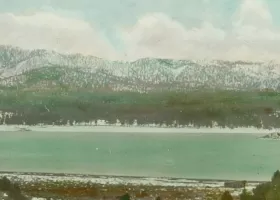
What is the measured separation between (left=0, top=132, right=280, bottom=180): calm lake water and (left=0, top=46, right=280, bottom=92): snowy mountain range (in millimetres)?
392

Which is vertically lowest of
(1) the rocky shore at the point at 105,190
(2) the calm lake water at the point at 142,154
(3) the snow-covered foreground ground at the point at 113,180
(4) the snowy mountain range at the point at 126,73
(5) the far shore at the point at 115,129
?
(1) the rocky shore at the point at 105,190

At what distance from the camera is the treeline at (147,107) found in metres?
3.64

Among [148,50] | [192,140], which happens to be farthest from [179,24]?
[192,140]

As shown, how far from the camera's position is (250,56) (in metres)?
3.61

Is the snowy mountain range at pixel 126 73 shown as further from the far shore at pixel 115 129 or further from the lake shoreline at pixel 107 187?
the lake shoreline at pixel 107 187

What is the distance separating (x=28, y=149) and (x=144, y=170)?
0.92 metres

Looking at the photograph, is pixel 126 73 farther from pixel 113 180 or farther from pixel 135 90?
pixel 113 180

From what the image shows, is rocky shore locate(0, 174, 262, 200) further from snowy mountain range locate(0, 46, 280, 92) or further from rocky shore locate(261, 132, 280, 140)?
snowy mountain range locate(0, 46, 280, 92)

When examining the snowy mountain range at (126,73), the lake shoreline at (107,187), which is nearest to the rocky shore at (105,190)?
the lake shoreline at (107,187)

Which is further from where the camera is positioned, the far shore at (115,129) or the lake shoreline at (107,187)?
the far shore at (115,129)

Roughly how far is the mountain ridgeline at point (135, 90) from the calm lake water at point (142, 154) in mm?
132

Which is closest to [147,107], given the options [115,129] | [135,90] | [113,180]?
[135,90]

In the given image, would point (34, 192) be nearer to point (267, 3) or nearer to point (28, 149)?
point (28, 149)

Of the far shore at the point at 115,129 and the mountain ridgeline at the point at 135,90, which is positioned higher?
the mountain ridgeline at the point at 135,90
